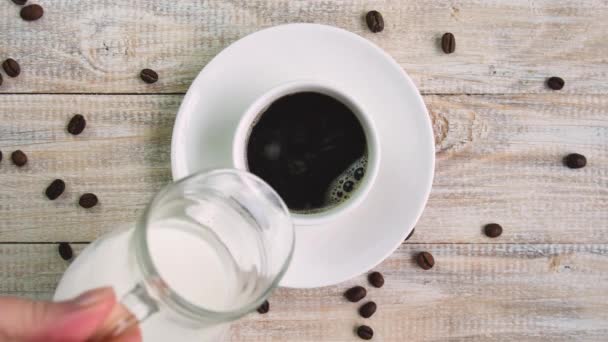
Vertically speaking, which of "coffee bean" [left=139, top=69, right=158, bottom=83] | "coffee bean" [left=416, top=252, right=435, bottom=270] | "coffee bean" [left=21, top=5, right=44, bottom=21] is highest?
"coffee bean" [left=416, top=252, right=435, bottom=270]

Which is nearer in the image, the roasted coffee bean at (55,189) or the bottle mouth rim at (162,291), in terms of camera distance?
the bottle mouth rim at (162,291)

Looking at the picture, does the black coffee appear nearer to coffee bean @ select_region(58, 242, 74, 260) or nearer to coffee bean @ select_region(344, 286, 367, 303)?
coffee bean @ select_region(344, 286, 367, 303)

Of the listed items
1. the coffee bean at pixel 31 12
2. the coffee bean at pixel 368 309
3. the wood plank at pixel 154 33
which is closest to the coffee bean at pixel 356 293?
the coffee bean at pixel 368 309

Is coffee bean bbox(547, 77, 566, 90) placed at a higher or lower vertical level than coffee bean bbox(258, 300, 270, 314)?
higher

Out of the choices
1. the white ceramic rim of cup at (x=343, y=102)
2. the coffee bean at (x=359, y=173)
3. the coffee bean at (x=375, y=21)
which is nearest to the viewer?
the white ceramic rim of cup at (x=343, y=102)

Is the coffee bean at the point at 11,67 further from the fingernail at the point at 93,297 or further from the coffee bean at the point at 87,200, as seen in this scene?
the fingernail at the point at 93,297

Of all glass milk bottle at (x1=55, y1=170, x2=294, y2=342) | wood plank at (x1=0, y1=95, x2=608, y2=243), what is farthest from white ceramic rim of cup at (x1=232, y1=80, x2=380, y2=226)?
wood plank at (x1=0, y1=95, x2=608, y2=243)

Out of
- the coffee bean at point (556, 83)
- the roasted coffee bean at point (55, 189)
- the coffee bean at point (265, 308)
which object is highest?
the coffee bean at point (556, 83)

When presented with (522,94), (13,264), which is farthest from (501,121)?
(13,264)
